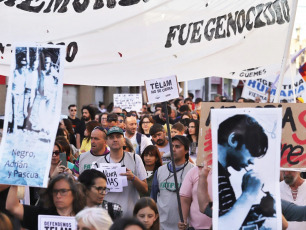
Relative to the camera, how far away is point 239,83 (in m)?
55.9

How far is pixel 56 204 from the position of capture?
20.3 feet

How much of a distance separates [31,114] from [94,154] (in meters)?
3.25

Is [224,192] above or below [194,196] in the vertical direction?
above

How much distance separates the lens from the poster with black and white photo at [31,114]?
575 centimetres

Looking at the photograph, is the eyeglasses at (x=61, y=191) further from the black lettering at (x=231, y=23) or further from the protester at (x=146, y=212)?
the black lettering at (x=231, y=23)

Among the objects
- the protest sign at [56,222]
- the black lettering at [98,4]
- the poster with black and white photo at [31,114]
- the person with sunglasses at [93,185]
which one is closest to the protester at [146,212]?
the person with sunglasses at [93,185]

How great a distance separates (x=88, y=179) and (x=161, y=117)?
9.97 metres

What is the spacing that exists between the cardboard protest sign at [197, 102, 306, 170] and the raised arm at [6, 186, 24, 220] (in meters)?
1.38

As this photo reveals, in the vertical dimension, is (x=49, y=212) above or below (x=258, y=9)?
below

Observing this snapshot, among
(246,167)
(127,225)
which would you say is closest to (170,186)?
(246,167)

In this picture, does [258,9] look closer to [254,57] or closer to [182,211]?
[254,57]

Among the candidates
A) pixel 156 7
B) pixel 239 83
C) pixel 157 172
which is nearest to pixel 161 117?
pixel 157 172

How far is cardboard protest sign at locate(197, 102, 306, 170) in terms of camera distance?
251 inches

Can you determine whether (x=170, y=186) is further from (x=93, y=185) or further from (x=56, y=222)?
(x=56, y=222)
